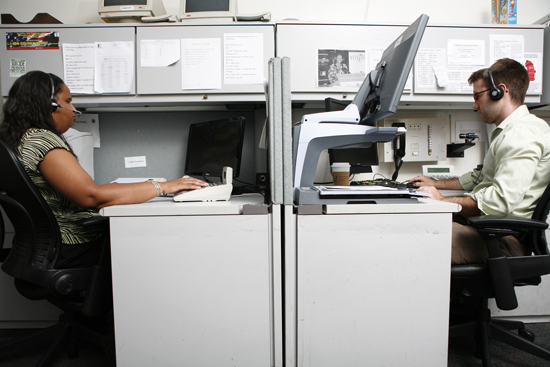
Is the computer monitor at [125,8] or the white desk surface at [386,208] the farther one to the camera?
the computer monitor at [125,8]

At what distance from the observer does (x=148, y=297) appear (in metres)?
0.80

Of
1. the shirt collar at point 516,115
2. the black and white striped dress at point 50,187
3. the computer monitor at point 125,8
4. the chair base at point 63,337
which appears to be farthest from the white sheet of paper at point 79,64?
the shirt collar at point 516,115

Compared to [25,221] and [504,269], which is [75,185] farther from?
[504,269]

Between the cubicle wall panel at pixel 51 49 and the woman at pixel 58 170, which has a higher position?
the cubicle wall panel at pixel 51 49

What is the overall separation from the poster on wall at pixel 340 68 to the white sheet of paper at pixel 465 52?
43cm

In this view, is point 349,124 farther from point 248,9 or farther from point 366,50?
point 248,9

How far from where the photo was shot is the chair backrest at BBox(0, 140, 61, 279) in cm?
80

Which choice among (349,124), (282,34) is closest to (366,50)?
(282,34)

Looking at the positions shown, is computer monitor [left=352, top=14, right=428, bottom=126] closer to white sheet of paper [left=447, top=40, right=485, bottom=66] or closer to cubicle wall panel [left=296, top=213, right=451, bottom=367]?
cubicle wall panel [left=296, top=213, right=451, bottom=367]

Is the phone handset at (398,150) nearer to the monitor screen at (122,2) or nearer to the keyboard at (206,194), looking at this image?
the keyboard at (206,194)

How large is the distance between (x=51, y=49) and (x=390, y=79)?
1.53 m

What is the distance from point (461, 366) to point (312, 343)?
723mm

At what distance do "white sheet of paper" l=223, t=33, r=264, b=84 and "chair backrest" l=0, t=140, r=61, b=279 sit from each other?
0.88m

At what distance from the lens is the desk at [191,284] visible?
2.62 feet
